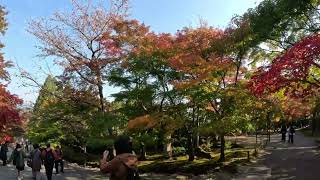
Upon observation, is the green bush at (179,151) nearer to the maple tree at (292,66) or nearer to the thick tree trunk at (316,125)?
the maple tree at (292,66)

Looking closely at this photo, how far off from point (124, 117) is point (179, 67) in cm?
572

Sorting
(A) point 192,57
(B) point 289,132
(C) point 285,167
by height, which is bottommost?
(C) point 285,167

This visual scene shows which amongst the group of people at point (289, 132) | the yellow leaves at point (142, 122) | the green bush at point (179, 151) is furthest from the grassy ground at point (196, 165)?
the group of people at point (289, 132)

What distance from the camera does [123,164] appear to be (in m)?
5.73

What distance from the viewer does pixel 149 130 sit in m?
25.7

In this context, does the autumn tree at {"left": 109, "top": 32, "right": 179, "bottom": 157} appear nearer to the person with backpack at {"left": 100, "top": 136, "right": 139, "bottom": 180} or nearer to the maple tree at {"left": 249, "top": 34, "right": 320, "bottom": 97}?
the maple tree at {"left": 249, "top": 34, "right": 320, "bottom": 97}

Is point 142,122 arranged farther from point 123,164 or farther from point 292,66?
point 123,164

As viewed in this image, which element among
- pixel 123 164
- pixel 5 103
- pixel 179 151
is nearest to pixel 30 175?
pixel 5 103

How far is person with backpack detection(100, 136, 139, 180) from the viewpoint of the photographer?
18.8ft

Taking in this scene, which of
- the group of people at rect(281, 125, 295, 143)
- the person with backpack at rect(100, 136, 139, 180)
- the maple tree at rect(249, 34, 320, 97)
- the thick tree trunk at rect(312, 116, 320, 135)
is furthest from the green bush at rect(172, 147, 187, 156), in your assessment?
the person with backpack at rect(100, 136, 139, 180)

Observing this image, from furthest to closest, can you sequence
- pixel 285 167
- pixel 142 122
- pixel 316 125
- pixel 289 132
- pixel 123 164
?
pixel 316 125 → pixel 289 132 → pixel 142 122 → pixel 285 167 → pixel 123 164

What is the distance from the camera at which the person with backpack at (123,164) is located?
5.73 m

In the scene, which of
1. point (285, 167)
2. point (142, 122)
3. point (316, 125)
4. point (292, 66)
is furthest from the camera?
point (316, 125)

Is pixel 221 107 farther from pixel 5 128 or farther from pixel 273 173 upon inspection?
pixel 5 128
